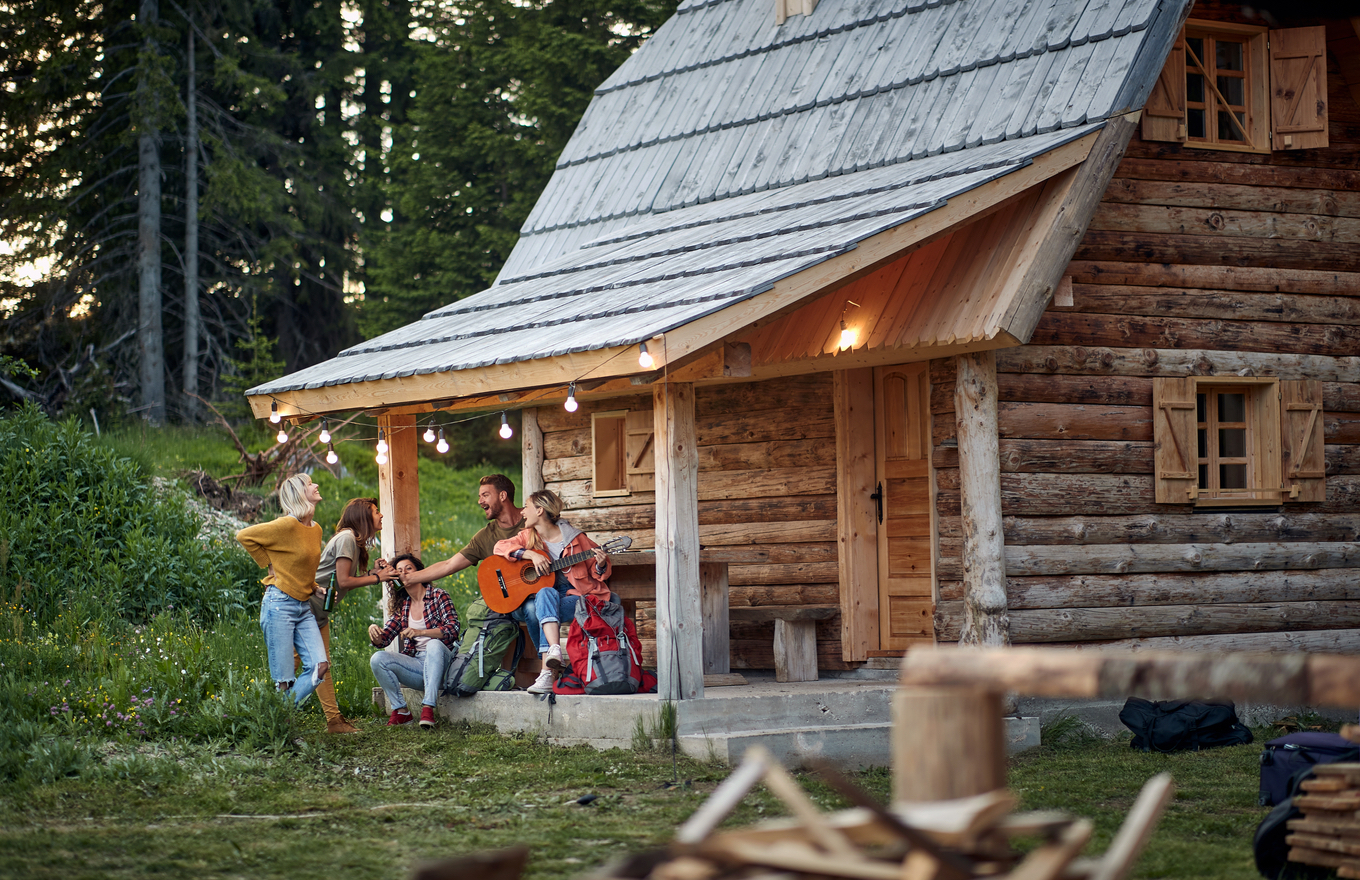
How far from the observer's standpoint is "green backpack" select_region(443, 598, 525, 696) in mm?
9547

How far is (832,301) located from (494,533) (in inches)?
118

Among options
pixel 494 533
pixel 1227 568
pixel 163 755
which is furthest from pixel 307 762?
pixel 1227 568

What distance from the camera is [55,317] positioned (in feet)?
74.3

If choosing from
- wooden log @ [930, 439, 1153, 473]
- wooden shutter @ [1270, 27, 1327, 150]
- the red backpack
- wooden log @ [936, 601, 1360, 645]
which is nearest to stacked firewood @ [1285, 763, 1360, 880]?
wooden log @ [936, 601, 1360, 645]

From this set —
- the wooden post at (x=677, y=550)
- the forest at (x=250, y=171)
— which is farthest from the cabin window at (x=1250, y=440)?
the forest at (x=250, y=171)

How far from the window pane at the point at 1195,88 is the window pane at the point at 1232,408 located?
7.43ft

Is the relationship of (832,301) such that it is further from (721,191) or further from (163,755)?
(163,755)

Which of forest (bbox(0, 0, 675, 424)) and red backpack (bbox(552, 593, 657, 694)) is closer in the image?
red backpack (bbox(552, 593, 657, 694))

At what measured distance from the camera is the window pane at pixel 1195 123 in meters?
10.3

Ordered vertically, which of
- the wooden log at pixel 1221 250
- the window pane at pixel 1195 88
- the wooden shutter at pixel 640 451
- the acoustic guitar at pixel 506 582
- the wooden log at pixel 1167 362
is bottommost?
the acoustic guitar at pixel 506 582

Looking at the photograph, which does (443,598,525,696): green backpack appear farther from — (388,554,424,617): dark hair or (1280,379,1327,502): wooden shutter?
(1280,379,1327,502): wooden shutter

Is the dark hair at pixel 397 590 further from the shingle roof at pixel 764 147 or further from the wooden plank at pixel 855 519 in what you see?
the wooden plank at pixel 855 519

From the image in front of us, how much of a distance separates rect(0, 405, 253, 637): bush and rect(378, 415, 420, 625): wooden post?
337 centimetres

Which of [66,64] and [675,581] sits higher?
[66,64]
